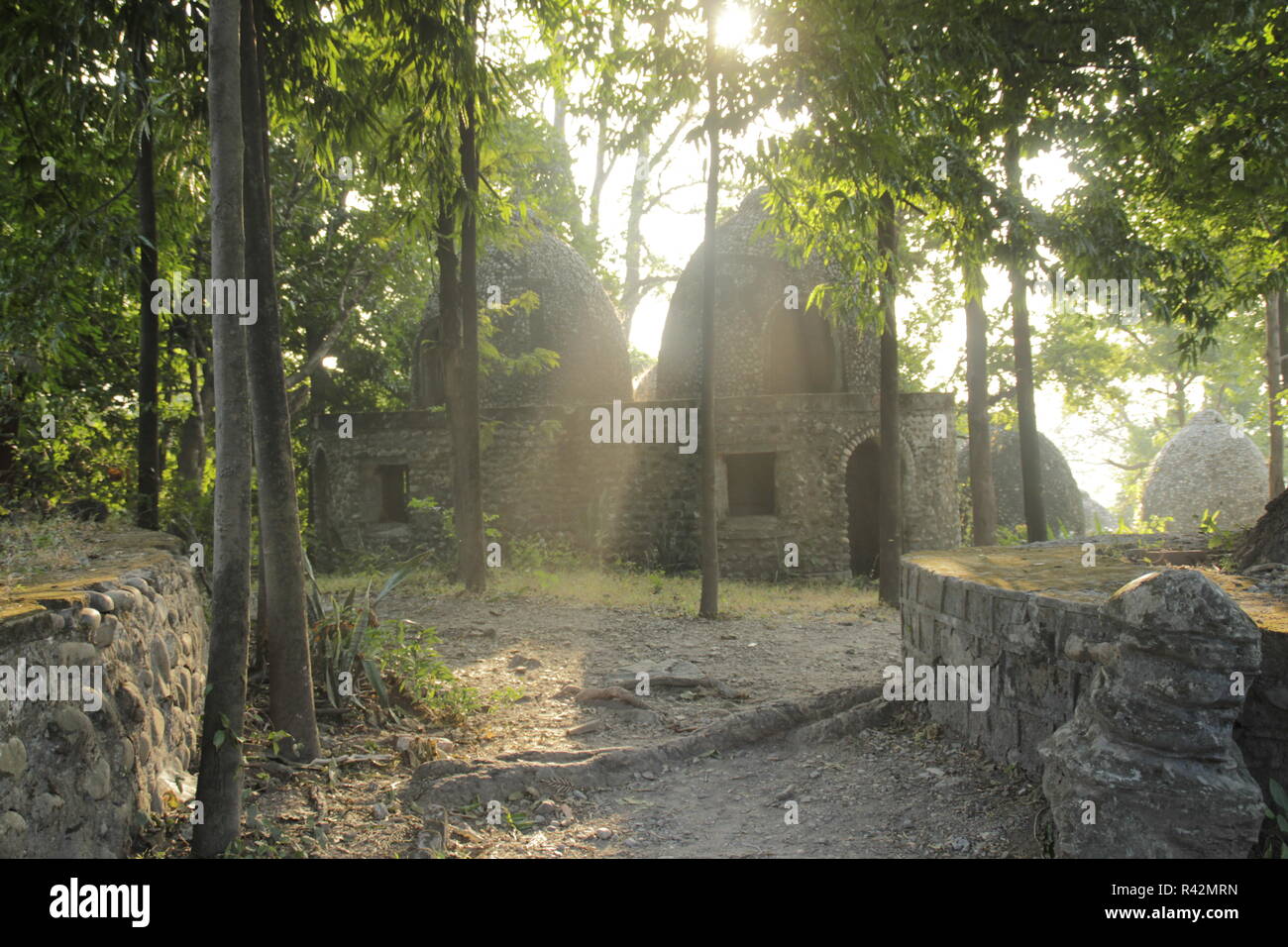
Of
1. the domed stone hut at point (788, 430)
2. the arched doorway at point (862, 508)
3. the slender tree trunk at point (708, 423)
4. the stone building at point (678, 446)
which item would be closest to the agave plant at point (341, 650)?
the slender tree trunk at point (708, 423)

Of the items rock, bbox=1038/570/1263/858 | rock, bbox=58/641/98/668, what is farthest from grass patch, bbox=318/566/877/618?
rock, bbox=1038/570/1263/858

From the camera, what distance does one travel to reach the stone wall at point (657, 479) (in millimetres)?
16359

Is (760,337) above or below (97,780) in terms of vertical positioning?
above

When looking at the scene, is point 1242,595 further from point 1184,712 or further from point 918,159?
point 918,159

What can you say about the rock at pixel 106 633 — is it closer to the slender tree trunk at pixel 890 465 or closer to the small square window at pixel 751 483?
the slender tree trunk at pixel 890 465

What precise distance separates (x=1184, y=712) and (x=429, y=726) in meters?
5.24

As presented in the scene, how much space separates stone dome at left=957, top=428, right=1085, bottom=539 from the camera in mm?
21953

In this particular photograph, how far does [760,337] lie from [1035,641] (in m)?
13.9

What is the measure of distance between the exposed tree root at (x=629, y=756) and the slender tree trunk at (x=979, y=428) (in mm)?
8521

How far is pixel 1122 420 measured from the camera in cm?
4234

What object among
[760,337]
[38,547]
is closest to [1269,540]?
[38,547]

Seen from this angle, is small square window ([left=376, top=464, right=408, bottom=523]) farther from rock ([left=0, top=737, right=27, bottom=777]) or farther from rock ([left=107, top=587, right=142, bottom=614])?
rock ([left=0, top=737, right=27, bottom=777])

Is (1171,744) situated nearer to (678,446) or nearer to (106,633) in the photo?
(106,633)

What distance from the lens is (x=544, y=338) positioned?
62.6 feet
